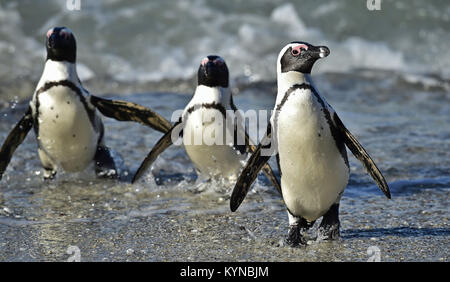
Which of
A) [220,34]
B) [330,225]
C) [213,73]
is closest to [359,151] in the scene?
[330,225]

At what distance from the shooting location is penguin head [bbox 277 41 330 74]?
381cm

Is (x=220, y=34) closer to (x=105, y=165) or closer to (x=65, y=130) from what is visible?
(x=105, y=165)

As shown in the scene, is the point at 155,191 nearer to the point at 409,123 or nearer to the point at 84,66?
the point at 409,123

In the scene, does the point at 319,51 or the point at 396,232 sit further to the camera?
the point at 396,232

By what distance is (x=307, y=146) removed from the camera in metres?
3.82

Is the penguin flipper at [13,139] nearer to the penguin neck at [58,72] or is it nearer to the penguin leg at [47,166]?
the penguin leg at [47,166]

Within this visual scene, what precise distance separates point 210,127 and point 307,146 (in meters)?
1.47

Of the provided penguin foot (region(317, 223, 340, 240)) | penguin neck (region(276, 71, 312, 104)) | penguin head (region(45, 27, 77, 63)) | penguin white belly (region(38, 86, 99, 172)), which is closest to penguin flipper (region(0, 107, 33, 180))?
penguin white belly (region(38, 86, 99, 172))

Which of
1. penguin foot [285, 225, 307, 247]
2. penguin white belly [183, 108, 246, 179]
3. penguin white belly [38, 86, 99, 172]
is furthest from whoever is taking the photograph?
penguin white belly [38, 86, 99, 172]

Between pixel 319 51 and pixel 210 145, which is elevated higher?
pixel 319 51

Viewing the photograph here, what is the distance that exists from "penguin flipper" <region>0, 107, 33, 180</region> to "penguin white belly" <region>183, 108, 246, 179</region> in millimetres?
1231

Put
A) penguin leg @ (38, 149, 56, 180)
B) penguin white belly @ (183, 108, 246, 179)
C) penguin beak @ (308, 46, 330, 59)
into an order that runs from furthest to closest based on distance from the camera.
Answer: penguin leg @ (38, 149, 56, 180) → penguin white belly @ (183, 108, 246, 179) → penguin beak @ (308, 46, 330, 59)

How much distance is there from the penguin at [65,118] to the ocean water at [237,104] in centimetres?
18

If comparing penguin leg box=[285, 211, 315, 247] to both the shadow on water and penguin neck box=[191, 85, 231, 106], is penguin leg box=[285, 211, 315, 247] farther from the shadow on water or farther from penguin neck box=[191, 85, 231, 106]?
penguin neck box=[191, 85, 231, 106]
